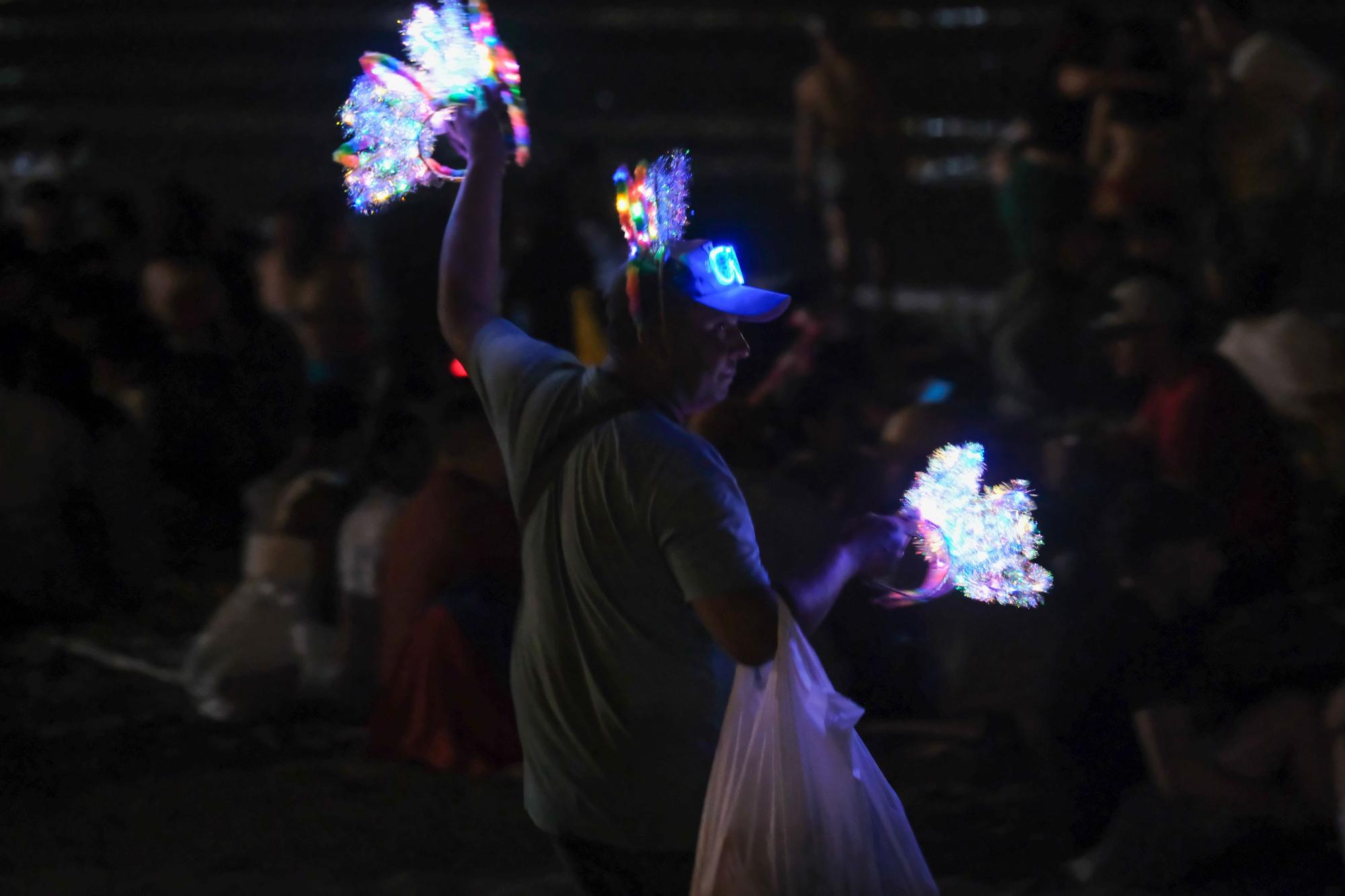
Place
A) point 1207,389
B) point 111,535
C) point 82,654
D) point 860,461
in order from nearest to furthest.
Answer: point 860,461 < point 1207,389 < point 82,654 < point 111,535

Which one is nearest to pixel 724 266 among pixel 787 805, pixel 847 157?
pixel 787 805

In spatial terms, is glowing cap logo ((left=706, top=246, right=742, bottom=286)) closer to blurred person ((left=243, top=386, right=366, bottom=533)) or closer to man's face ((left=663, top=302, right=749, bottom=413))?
man's face ((left=663, top=302, right=749, bottom=413))

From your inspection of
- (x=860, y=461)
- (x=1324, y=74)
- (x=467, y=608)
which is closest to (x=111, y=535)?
(x=467, y=608)

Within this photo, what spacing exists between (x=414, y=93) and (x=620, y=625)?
3.32 feet

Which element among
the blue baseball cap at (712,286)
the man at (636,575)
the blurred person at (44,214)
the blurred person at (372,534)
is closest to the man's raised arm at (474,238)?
the man at (636,575)

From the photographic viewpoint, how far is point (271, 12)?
1415 centimetres

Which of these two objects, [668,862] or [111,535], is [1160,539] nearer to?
[668,862]

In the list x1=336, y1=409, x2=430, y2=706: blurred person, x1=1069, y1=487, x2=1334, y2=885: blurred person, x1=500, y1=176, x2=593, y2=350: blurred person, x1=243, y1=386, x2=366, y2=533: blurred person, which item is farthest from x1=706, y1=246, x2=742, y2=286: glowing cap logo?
x1=500, y1=176, x2=593, y2=350: blurred person

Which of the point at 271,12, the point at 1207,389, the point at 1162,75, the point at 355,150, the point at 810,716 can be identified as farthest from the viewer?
the point at 271,12

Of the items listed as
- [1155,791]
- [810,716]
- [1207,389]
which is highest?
[1207,389]

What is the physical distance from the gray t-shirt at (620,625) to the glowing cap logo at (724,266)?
24 cm

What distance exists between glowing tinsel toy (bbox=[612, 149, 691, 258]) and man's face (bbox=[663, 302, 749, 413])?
0.42ft

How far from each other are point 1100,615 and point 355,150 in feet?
8.13

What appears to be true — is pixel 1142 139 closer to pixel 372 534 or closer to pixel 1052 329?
pixel 1052 329
